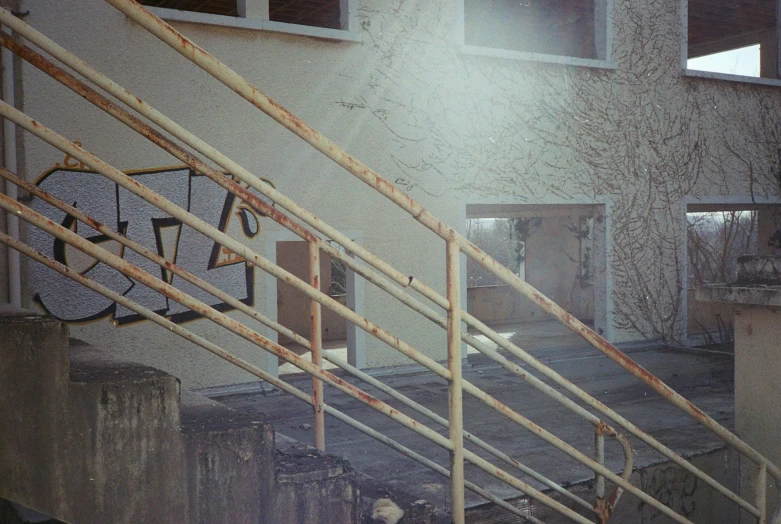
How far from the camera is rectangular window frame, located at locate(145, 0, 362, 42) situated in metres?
6.57

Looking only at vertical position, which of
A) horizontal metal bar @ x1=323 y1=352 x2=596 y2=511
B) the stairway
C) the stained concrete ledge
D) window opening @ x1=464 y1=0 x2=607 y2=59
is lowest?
horizontal metal bar @ x1=323 y1=352 x2=596 y2=511

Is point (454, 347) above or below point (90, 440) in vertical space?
above

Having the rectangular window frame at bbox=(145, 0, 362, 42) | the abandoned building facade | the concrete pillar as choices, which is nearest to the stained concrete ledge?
the concrete pillar

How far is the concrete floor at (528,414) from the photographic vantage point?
4.23m

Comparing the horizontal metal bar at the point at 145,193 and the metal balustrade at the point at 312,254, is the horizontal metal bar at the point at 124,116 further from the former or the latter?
the horizontal metal bar at the point at 145,193

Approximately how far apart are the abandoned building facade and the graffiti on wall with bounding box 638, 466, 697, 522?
→ 3840mm

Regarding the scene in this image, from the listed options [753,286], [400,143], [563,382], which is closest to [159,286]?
[563,382]

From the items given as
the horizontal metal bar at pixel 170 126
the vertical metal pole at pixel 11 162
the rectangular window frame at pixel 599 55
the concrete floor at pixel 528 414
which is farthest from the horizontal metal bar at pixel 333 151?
the rectangular window frame at pixel 599 55

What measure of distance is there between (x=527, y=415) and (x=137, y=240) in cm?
384

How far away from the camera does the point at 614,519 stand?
12.8 ft

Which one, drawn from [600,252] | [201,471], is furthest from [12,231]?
[600,252]

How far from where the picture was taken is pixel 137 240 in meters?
6.58

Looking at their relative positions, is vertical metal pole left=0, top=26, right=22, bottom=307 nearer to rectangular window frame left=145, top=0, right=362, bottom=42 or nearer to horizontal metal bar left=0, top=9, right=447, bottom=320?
rectangular window frame left=145, top=0, right=362, bottom=42

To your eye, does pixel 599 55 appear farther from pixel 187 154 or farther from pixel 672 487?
pixel 187 154
